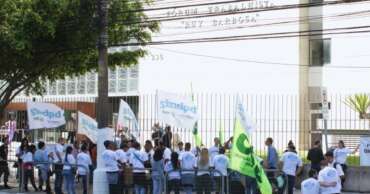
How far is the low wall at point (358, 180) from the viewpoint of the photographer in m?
23.2

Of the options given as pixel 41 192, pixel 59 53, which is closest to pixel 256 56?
pixel 59 53

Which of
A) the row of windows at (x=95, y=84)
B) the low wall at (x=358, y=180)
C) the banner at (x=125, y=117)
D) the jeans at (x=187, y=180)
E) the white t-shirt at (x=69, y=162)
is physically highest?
the row of windows at (x=95, y=84)

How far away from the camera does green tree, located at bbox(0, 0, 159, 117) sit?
23.3 meters

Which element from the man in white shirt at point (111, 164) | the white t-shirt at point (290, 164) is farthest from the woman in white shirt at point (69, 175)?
the white t-shirt at point (290, 164)

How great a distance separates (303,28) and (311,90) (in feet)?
12.9

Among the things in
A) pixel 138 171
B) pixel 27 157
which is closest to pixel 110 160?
pixel 138 171

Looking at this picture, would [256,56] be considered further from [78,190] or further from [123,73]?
[78,190]

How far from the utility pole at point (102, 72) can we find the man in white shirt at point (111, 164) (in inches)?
33.7

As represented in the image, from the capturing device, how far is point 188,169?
19047mm

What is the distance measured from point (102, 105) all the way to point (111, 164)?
5.59ft

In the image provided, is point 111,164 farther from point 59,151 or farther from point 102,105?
point 59,151

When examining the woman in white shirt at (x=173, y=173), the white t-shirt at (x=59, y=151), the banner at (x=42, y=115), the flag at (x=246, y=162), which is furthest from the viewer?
the banner at (x=42, y=115)

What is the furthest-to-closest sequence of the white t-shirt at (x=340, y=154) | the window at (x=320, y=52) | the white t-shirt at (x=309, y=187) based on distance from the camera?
the window at (x=320, y=52) → the white t-shirt at (x=340, y=154) → the white t-shirt at (x=309, y=187)

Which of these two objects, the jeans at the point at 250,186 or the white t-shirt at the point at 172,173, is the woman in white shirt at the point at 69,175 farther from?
the jeans at the point at 250,186
